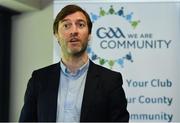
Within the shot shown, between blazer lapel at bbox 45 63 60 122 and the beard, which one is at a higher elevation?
the beard

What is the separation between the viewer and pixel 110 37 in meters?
2.25

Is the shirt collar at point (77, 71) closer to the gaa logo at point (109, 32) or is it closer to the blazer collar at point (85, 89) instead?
the blazer collar at point (85, 89)

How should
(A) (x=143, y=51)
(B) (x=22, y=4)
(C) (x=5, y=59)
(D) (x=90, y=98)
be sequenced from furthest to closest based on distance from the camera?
(C) (x=5, y=59), (B) (x=22, y=4), (A) (x=143, y=51), (D) (x=90, y=98)

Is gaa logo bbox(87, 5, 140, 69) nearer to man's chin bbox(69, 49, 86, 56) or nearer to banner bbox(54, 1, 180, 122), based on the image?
banner bbox(54, 1, 180, 122)

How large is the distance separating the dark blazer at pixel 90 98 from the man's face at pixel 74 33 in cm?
10

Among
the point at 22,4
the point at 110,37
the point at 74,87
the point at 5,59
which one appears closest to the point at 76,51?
the point at 74,87

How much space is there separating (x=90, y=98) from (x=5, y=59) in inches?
63.3

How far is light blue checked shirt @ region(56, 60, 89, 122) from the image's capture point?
1.30 meters

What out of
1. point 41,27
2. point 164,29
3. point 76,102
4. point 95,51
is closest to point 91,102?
point 76,102

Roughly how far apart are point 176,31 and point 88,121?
1.21 meters

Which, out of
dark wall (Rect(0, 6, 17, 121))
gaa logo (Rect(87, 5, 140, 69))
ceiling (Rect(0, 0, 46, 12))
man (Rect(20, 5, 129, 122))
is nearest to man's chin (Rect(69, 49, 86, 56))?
man (Rect(20, 5, 129, 122))

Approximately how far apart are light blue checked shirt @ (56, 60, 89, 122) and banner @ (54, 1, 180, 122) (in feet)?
2.95

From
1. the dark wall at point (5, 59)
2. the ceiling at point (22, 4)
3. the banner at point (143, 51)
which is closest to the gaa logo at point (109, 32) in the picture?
the banner at point (143, 51)

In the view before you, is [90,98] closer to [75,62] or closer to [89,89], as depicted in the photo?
[89,89]
